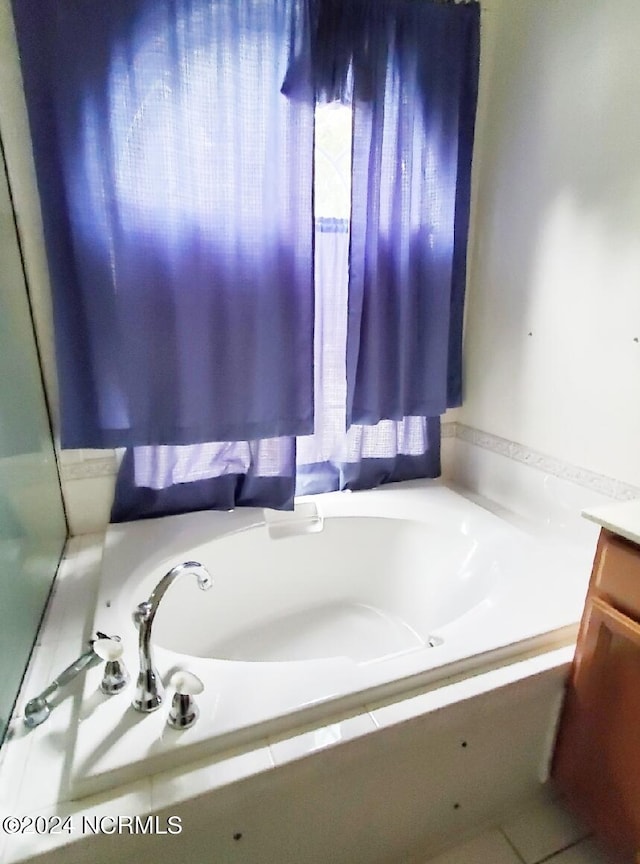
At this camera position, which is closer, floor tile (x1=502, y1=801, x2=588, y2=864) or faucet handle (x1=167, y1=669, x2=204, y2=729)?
faucet handle (x1=167, y1=669, x2=204, y2=729)

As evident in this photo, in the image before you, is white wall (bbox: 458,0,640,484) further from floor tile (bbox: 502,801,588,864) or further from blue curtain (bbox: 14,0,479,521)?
floor tile (bbox: 502,801,588,864)

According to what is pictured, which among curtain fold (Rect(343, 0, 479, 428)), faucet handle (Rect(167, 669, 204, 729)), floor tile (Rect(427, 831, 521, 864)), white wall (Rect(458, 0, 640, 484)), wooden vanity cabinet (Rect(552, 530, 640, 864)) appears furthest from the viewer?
curtain fold (Rect(343, 0, 479, 428))

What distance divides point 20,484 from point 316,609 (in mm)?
1004

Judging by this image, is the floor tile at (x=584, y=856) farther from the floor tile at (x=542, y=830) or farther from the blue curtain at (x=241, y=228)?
the blue curtain at (x=241, y=228)

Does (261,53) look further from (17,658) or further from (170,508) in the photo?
(17,658)

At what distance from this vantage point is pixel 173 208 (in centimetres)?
131

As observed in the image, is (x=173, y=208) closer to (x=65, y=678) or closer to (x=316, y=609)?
(x=65, y=678)

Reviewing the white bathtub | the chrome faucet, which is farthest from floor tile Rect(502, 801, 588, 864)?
the chrome faucet

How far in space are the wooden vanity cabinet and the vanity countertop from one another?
1.4 inches

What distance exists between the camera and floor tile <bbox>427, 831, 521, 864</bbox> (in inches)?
44.7

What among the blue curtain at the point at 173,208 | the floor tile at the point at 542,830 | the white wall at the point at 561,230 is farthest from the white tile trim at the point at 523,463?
the floor tile at the point at 542,830

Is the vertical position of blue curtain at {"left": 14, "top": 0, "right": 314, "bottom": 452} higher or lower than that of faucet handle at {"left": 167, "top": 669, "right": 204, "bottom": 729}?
higher

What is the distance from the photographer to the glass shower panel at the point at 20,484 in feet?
3.26

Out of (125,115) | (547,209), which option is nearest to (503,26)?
(547,209)
